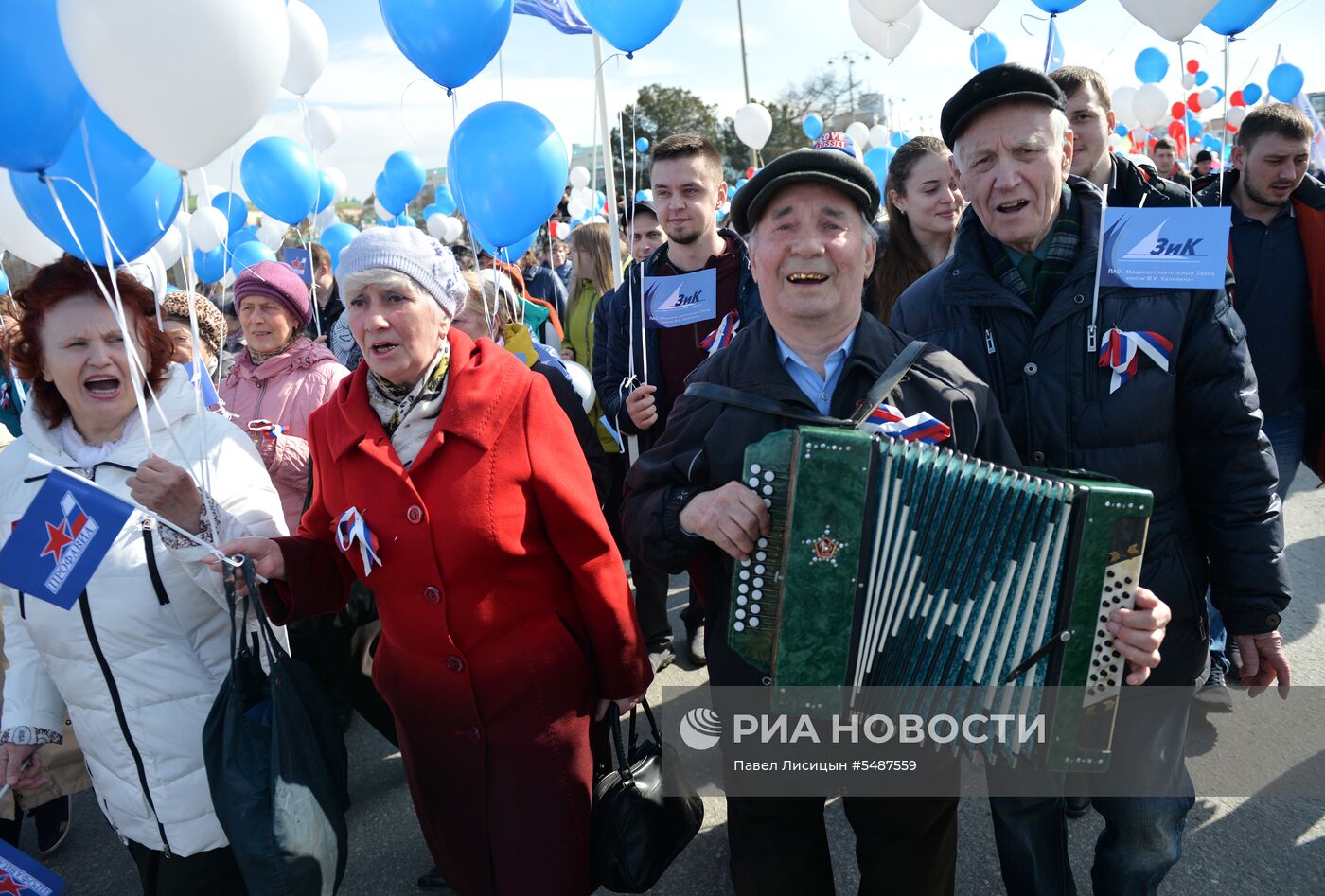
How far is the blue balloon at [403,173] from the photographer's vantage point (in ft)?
32.8

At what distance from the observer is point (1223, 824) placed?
2.91m

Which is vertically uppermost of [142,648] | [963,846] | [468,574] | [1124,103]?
[1124,103]

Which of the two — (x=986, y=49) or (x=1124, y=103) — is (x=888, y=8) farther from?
(x=1124, y=103)

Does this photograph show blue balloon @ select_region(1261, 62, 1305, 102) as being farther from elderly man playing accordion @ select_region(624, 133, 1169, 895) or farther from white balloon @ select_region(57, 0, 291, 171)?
white balloon @ select_region(57, 0, 291, 171)

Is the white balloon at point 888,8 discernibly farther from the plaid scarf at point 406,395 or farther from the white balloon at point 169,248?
the white balloon at point 169,248

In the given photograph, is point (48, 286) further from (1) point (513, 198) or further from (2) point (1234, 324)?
(2) point (1234, 324)

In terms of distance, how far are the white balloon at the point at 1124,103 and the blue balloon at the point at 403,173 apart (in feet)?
34.0

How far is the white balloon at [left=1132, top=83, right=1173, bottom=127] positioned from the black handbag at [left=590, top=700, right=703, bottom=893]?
12.9 meters

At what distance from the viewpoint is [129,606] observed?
6.65 feet

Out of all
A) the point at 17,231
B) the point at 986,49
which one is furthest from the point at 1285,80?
the point at 17,231

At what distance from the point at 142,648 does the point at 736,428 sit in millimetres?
1544

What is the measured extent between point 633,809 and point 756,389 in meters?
1.14

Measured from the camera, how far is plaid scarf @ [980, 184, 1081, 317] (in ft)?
7.18

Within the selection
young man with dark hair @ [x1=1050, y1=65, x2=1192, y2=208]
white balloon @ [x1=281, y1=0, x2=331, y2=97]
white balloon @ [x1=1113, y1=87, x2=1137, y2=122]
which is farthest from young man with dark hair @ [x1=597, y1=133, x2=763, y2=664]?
white balloon @ [x1=1113, y1=87, x2=1137, y2=122]
